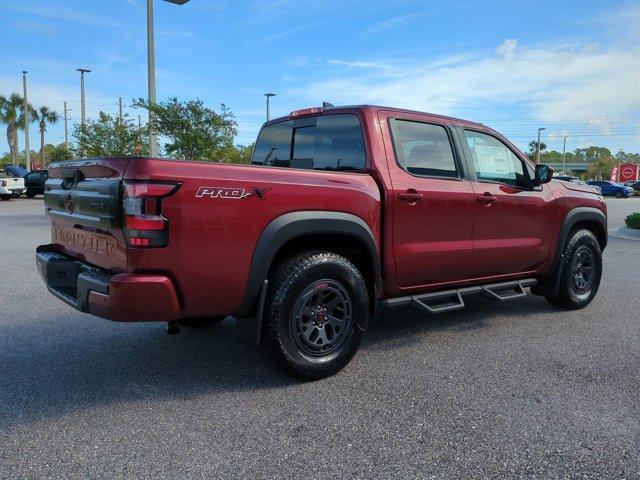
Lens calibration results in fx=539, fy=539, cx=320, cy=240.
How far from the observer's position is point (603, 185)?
48438mm

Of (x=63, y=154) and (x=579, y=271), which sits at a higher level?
(x=63, y=154)

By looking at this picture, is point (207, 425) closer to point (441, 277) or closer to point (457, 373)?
point (457, 373)

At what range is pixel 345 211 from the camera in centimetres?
383

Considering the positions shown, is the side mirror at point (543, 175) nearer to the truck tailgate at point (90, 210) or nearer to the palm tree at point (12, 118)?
the truck tailgate at point (90, 210)

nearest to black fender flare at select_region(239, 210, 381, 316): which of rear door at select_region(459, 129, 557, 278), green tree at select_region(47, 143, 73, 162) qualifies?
rear door at select_region(459, 129, 557, 278)

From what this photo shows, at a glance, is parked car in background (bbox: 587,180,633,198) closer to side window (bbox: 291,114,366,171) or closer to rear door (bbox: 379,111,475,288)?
rear door (bbox: 379,111,475,288)

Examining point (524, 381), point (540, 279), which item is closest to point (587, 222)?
point (540, 279)

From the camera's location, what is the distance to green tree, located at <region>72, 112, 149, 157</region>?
15.3 m

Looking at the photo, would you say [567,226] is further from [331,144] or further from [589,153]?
[589,153]

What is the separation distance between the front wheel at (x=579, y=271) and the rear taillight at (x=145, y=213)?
424cm

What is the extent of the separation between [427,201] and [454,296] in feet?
2.93

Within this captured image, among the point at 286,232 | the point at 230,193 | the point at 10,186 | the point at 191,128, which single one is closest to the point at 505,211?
the point at 286,232

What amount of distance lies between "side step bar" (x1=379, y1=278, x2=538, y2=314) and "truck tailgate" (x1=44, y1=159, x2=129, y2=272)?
81.1 inches

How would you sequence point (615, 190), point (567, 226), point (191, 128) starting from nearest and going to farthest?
point (567, 226) → point (191, 128) → point (615, 190)
